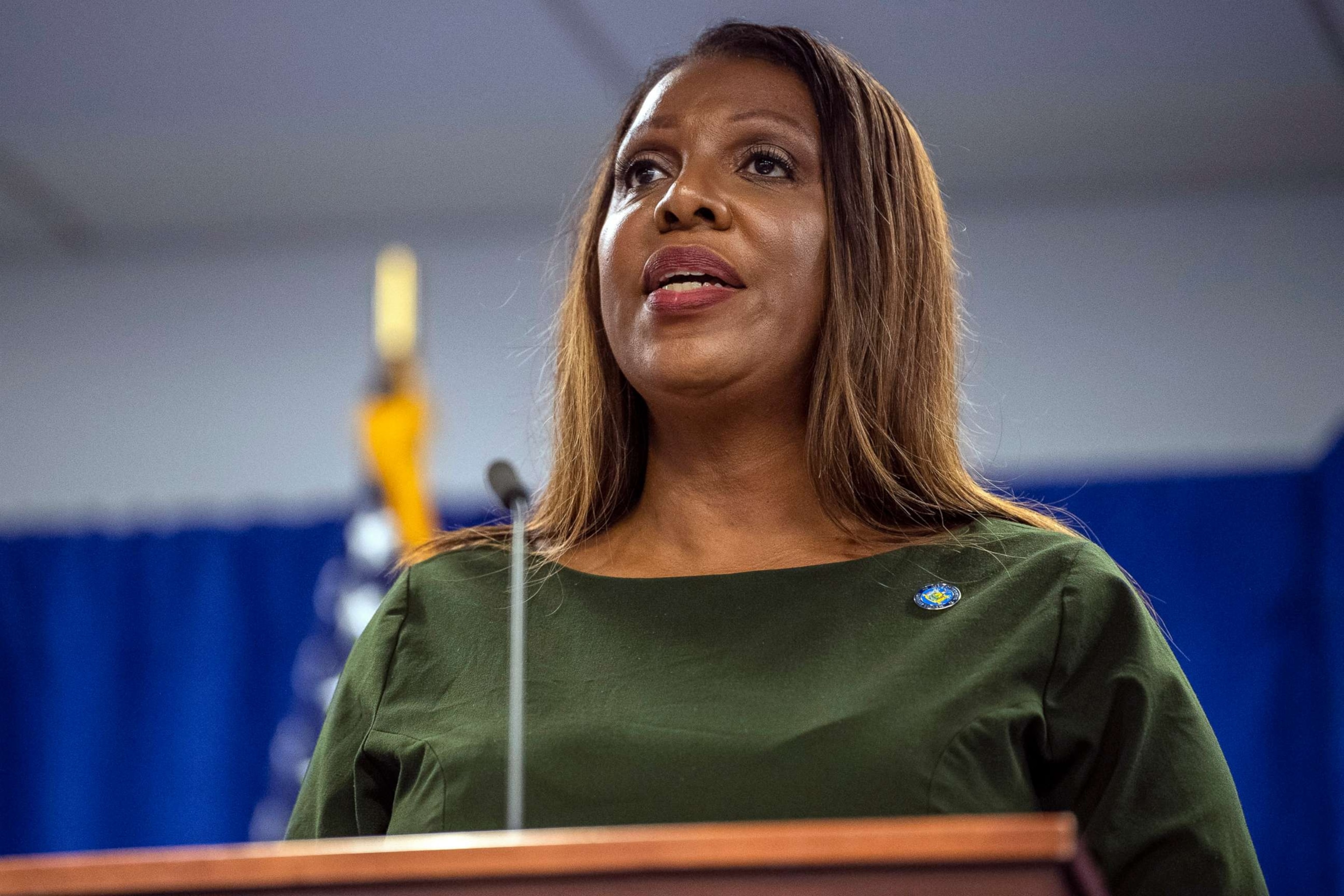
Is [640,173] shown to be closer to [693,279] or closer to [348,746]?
[693,279]

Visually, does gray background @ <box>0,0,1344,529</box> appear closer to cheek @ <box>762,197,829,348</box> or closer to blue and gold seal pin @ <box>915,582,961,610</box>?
cheek @ <box>762,197,829,348</box>

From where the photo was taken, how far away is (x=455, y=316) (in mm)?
4746

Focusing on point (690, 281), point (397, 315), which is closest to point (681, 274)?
point (690, 281)

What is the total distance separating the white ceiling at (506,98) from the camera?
3635 millimetres

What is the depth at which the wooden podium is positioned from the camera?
0.81 m

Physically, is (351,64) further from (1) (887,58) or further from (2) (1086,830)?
(2) (1086,830)

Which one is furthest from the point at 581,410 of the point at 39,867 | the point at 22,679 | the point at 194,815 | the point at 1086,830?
the point at 22,679

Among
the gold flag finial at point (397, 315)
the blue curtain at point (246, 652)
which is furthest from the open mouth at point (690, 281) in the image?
the blue curtain at point (246, 652)

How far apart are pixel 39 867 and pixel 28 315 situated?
4.43m

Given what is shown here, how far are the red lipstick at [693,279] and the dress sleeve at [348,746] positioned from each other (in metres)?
0.40

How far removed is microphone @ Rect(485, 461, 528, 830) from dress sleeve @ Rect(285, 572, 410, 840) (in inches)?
5.0

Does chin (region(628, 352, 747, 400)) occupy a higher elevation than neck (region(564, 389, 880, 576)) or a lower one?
higher

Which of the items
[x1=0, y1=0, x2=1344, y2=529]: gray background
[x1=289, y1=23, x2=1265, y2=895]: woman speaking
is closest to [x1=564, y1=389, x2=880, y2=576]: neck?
[x1=289, y1=23, x2=1265, y2=895]: woman speaking

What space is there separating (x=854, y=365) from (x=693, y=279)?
183 mm
